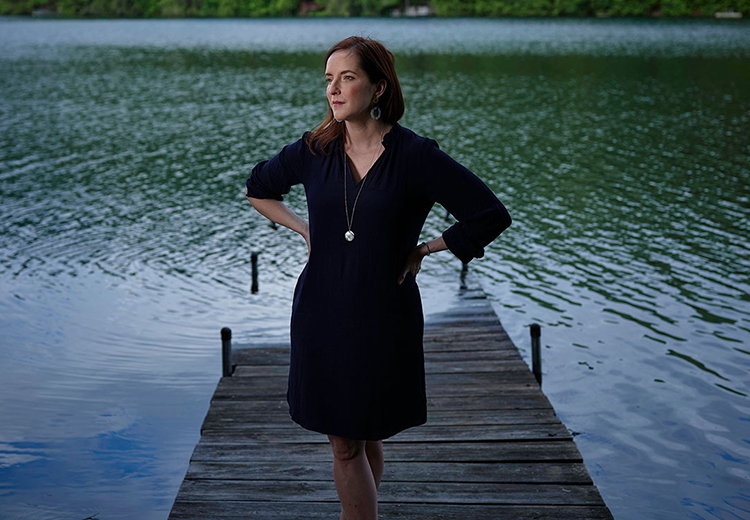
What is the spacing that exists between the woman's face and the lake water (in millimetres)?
611

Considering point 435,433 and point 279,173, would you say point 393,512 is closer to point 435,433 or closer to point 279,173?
point 435,433

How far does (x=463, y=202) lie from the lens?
3.45 meters

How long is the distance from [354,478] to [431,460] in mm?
1861

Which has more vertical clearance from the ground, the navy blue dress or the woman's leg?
the navy blue dress

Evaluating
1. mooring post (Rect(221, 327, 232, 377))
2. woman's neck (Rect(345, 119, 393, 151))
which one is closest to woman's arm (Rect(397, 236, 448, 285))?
woman's neck (Rect(345, 119, 393, 151))

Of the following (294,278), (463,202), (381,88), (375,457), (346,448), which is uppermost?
(381,88)

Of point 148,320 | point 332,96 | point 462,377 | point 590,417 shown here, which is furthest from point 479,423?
point 148,320

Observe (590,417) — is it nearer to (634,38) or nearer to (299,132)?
(299,132)

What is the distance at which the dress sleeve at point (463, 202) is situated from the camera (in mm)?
3404

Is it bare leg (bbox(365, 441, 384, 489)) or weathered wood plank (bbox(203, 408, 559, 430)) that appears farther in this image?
weathered wood plank (bbox(203, 408, 559, 430))

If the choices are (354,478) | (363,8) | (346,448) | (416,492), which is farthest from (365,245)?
(363,8)

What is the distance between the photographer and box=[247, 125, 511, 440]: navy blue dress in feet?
11.2

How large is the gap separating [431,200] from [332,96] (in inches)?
21.4

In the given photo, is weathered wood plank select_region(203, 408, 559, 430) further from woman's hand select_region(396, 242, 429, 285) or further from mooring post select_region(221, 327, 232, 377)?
woman's hand select_region(396, 242, 429, 285)
